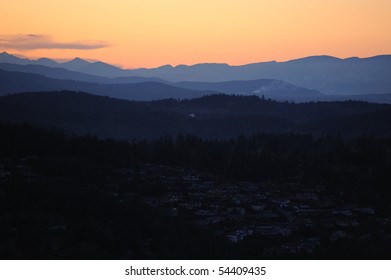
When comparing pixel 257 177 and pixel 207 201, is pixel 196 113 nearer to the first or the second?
pixel 257 177

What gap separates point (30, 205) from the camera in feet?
107

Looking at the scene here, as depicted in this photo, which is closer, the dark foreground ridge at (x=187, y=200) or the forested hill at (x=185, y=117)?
the dark foreground ridge at (x=187, y=200)

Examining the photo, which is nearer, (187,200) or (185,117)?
(187,200)

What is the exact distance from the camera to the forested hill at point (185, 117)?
4099 inches

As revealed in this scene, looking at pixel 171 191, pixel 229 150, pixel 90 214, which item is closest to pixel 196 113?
pixel 229 150

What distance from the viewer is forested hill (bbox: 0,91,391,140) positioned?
104 m

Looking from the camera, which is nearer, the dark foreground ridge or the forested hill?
the dark foreground ridge

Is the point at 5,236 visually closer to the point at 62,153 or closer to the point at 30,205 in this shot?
the point at 30,205

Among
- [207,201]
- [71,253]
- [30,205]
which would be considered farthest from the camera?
[207,201]

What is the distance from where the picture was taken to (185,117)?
125500mm

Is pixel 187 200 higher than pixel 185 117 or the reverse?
higher

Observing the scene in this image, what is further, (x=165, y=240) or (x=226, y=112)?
(x=226, y=112)

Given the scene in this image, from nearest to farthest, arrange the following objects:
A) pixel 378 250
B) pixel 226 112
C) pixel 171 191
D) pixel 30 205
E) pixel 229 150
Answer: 1. pixel 378 250
2. pixel 30 205
3. pixel 171 191
4. pixel 229 150
5. pixel 226 112

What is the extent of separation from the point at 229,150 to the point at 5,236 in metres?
39.3
